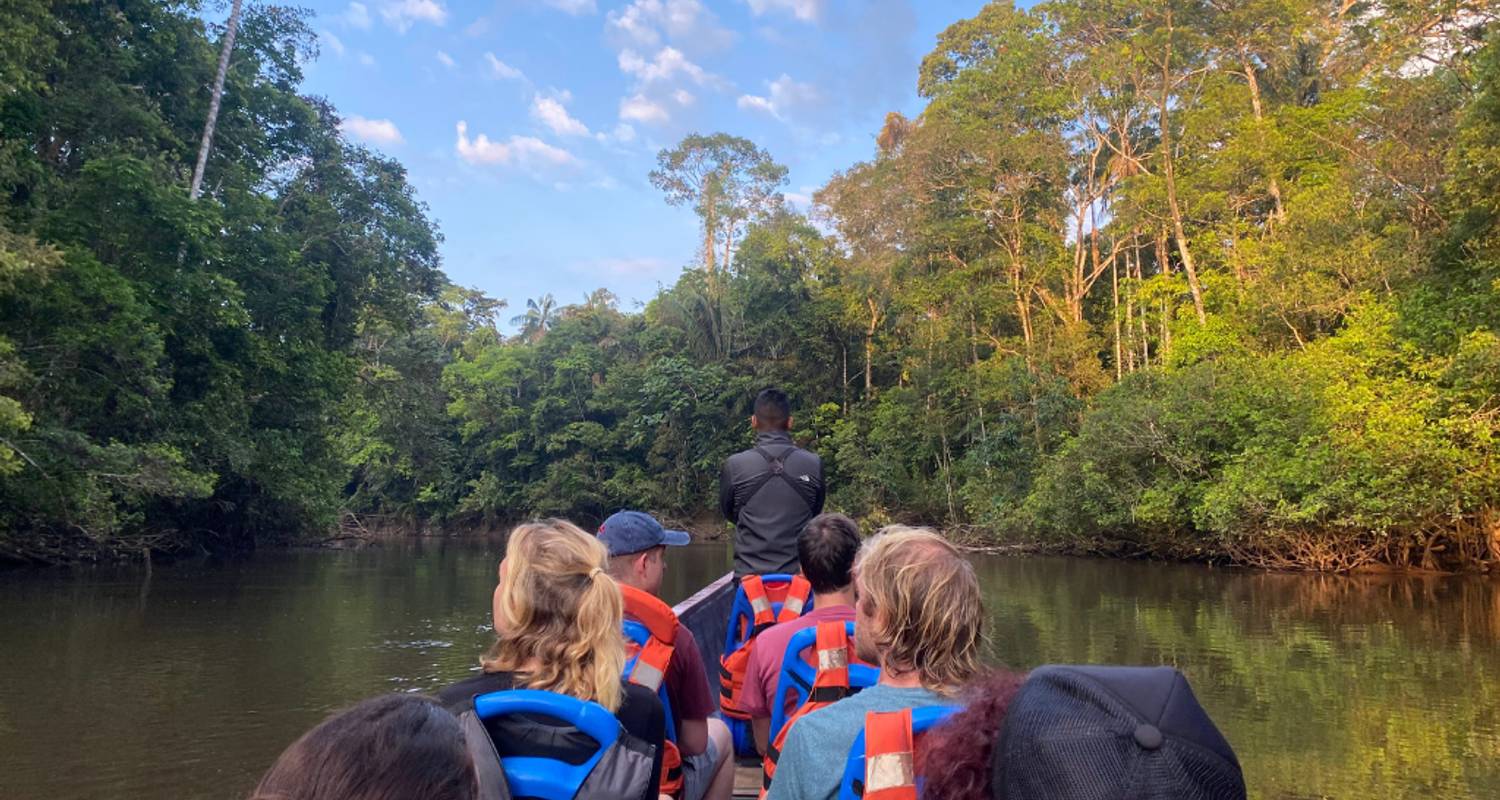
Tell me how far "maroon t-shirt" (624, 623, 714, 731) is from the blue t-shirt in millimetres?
784

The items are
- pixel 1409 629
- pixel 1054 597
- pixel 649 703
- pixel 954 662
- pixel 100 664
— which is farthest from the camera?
pixel 1054 597

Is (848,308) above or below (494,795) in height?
above

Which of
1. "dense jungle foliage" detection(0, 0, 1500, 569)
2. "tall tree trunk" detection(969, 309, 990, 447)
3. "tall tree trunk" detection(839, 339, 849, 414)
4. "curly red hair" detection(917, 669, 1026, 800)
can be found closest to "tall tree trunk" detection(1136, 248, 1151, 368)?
"dense jungle foliage" detection(0, 0, 1500, 569)

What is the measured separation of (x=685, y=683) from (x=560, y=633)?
26.3 inches

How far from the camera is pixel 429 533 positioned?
37281mm

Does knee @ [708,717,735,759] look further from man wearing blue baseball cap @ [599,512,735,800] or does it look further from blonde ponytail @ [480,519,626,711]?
blonde ponytail @ [480,519,626,711]

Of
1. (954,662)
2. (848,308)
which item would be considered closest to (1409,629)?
(954,662)

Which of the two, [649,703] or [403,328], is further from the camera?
[403,328]

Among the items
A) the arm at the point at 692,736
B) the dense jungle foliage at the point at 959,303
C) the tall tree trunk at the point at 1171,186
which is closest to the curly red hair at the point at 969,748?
the arm at the point at 692,736

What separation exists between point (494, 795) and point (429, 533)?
3788 cm

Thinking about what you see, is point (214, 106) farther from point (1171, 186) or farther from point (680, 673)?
point (1171, 186)

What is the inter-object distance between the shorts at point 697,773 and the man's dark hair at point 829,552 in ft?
1.95

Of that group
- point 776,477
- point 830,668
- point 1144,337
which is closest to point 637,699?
point 830,668

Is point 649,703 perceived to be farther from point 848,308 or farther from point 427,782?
point 848,308
